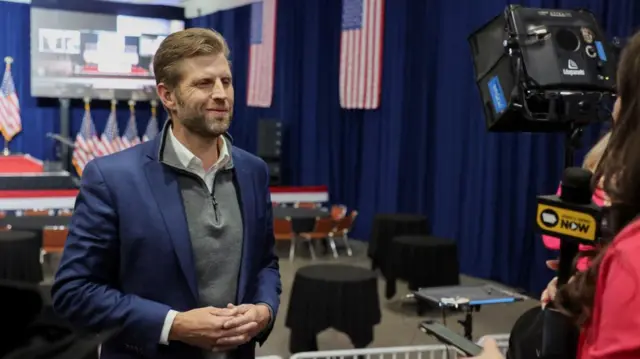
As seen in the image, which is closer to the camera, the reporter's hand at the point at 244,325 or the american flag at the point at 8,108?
the reporter's hand at the point at 244,325

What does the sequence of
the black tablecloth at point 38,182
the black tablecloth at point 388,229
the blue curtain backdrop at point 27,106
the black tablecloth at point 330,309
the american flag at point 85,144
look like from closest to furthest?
the black tablecloth at point 330,309 < the black tablecloth at point 388,229 < the black tablecloth at point 38,182 < the american flag at point 85,144 < the blue curtain backdrop at point 27,106

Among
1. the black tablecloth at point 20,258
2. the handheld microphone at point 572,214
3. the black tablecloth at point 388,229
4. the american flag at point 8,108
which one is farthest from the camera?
the american flag at point 8,108

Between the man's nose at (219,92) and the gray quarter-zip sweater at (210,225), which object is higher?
→ the man's nose at (219,92)

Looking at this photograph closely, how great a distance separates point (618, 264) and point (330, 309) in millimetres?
3538

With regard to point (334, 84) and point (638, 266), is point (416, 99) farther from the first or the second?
point (638, 266)

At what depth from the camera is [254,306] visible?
1.80 meters

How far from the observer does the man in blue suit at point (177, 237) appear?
1.68 metres

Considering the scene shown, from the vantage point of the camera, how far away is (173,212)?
5.63 ft

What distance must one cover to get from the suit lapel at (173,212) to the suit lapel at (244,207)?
0.41ft

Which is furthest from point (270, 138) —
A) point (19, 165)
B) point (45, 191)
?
point (19, 165)

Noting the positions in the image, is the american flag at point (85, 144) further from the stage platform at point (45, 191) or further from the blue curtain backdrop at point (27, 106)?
the stage platform at point (45, 191)

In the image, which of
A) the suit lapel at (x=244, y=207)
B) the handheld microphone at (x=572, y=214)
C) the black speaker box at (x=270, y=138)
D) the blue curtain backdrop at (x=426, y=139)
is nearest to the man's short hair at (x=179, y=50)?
the suit lapel at (x=244, y=207)

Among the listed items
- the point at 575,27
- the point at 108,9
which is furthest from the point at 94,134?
the point at 575,27

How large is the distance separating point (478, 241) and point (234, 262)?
18.2 ft
